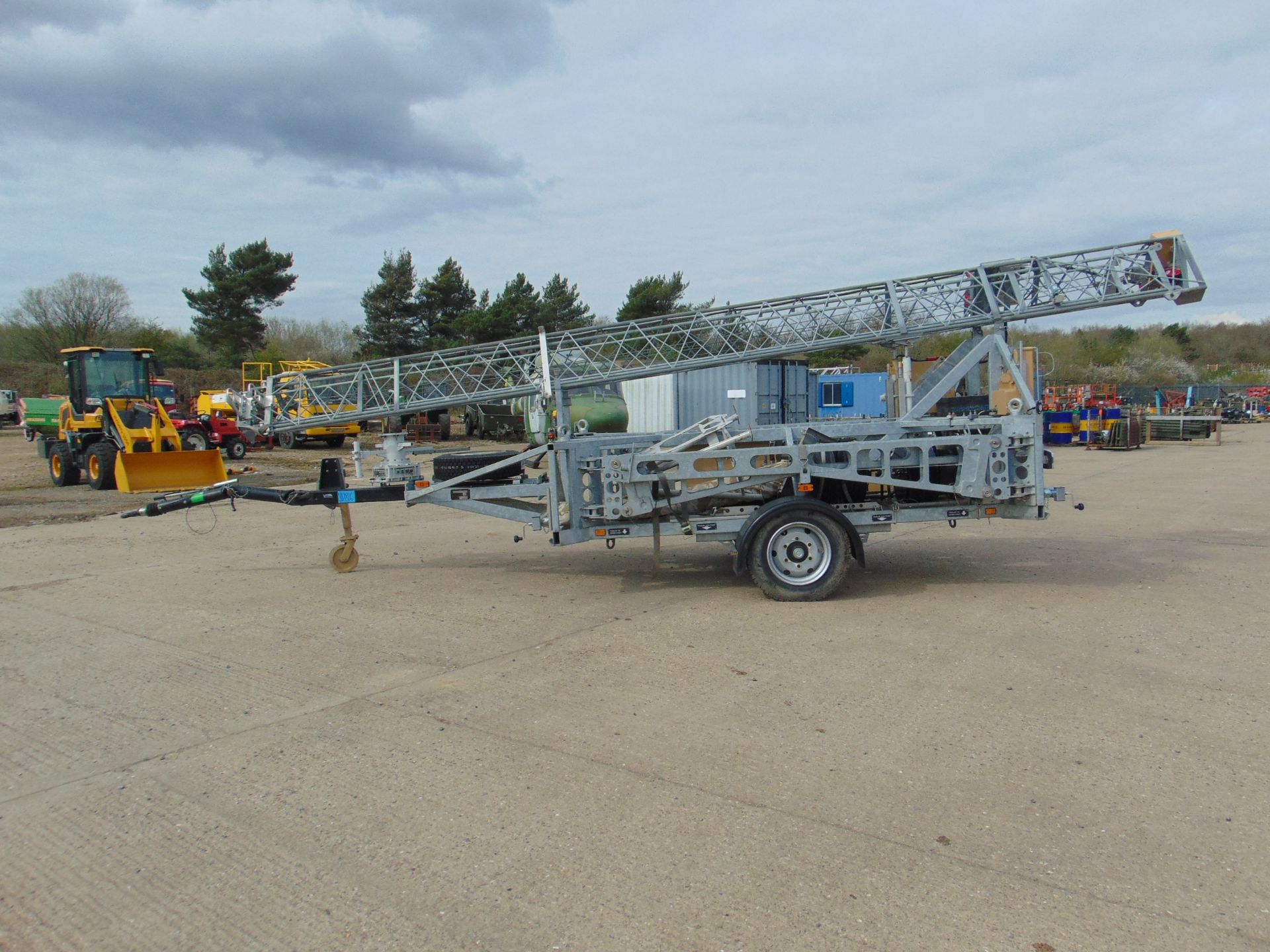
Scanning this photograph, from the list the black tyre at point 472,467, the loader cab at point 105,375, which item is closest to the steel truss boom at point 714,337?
the black tyre at point 472,467

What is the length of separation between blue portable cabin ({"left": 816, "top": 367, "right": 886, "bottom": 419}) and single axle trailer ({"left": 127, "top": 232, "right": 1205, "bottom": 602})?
8225mm

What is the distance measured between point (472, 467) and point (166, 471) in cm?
1102

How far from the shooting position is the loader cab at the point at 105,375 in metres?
18.6

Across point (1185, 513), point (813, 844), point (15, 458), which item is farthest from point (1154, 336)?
point (813, 844)

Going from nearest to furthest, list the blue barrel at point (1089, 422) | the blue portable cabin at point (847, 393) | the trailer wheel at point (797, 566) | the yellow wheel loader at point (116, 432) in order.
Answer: the trailer wheel at point (797, 566) → the yellow wheel loader at point (116, 432) → the blue portable cabin at point (847, 393) → the blue barrel at point (1089, 422)

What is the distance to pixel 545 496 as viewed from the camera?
818 centimetres

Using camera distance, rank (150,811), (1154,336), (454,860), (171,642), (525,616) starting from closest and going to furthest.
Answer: (454,860) < (150,811) < (171,642) < (525,616) < (1154,336)

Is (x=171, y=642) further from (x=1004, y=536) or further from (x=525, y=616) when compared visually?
(x=1004, y=536)

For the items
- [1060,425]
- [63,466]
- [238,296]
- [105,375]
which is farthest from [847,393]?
[238,296]

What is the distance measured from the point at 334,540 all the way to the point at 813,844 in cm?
877

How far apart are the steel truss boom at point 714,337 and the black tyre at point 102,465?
921cm

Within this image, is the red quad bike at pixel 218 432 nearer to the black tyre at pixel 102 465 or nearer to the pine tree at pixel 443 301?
the black tyre at pixel 102 465

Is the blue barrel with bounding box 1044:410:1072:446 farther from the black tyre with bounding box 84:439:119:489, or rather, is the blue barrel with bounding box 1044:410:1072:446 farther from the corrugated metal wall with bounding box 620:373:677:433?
the black tyre with bounding box 84:439:119:489

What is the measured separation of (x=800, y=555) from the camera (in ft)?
24.4
